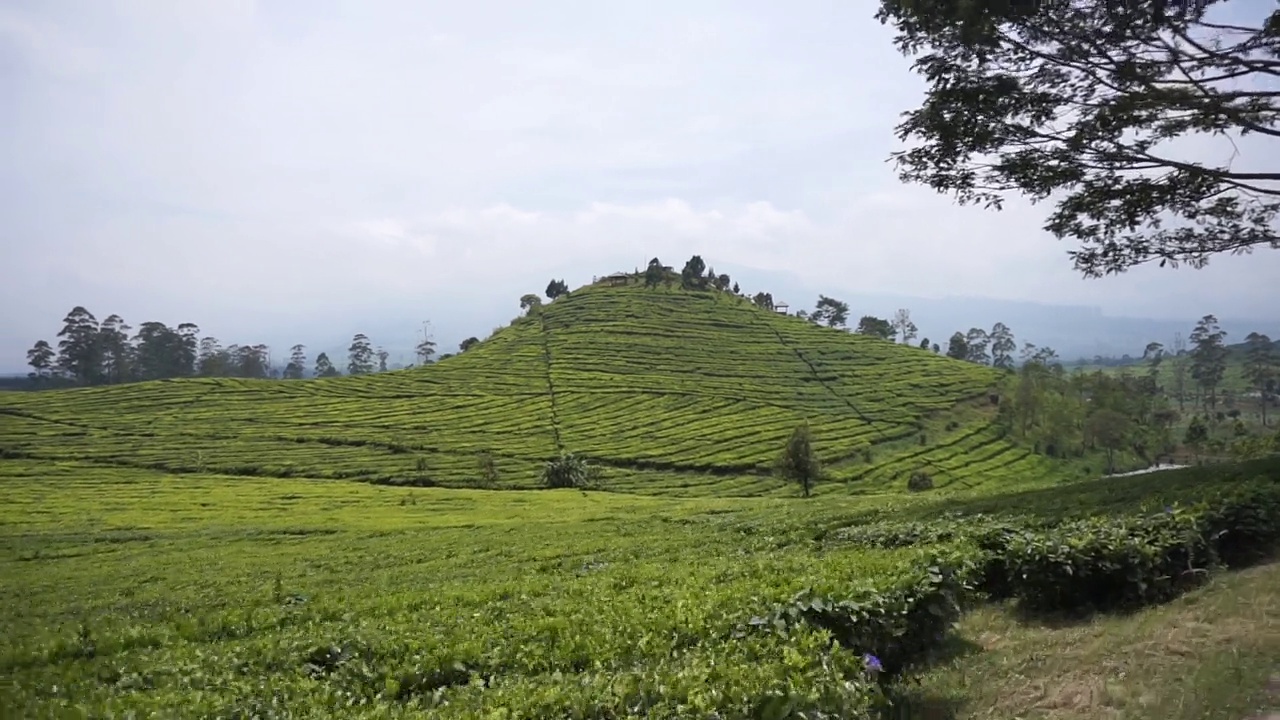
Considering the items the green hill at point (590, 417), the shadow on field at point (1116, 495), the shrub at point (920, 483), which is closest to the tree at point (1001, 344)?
the green hill at point (590, 417)

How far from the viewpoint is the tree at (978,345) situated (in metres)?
138

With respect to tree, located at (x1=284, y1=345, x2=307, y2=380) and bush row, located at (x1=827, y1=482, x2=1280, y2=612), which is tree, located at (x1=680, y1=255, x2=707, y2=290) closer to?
tree, located at (x1=284, y1=345, x2=307, y2=380)

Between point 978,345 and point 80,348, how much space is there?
497ft

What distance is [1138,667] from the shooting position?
18.1 feet

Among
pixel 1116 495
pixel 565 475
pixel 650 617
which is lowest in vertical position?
pixel 565 475

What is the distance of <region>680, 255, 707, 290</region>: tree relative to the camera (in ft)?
408

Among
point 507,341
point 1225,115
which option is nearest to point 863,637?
point 1225,115

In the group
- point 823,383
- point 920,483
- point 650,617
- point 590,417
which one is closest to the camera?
point 650,617

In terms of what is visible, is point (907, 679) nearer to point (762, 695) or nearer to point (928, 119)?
point (762, 695)

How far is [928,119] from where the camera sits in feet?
44.5

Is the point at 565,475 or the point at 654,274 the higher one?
the point at 654,274

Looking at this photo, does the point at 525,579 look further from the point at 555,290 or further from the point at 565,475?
the point at 555,290

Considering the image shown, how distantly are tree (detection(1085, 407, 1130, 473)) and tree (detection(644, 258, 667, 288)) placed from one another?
237ft

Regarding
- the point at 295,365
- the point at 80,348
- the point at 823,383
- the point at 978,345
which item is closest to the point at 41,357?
the point at 80,348
